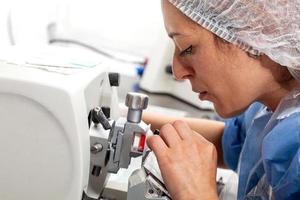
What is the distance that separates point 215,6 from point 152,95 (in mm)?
1078

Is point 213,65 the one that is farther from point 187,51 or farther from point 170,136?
point 170,136

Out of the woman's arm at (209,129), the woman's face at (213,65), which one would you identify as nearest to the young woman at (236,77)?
the woman's face at (213,65)

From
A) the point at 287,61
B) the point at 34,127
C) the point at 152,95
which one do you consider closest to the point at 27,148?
the point at 34,127

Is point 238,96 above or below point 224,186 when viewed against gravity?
above

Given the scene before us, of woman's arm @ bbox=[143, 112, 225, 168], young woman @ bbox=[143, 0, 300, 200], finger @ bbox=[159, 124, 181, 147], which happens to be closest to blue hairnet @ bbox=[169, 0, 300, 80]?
young woman @ bbox=[143, 0, 300, 200]

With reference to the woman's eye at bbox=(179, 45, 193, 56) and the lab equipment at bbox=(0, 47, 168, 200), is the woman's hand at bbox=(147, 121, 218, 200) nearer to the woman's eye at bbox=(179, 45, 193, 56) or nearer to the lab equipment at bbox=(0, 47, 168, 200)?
the lab equipment at bbox=(0, 47, 168, 200)

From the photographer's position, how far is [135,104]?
74 cm

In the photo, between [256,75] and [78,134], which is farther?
[256,75]

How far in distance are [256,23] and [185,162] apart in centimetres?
30

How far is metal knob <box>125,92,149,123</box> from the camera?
74 cm

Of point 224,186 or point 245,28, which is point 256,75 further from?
point 224,186

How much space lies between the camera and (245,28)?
2.45 ft

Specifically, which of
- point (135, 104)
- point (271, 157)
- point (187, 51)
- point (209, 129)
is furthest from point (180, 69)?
point (209, 129)

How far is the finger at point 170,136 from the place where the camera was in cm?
80
